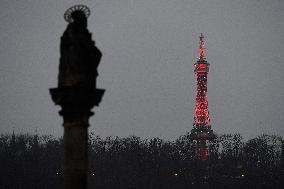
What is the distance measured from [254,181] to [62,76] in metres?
77.6

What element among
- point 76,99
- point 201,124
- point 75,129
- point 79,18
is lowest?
point 75,129

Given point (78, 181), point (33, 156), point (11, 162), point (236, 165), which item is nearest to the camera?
point (78, 181)

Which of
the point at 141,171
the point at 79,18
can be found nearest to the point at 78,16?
the point at 79,18

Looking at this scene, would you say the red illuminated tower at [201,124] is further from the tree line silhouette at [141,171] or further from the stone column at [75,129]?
the stone column at [75,129]

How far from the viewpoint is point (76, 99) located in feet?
40.8

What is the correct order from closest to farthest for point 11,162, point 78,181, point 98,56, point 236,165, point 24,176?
point 78,181, point 98,56, point 24,176, point 11,162, point 236,165

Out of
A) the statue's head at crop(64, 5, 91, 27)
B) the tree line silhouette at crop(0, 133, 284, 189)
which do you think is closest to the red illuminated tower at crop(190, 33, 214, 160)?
the tree line silhouette at crop(0, 133, 284, 189)

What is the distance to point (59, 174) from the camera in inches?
3189

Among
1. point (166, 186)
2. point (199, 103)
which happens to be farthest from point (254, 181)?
point (199, 103)

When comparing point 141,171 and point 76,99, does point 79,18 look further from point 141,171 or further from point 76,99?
point 141,171

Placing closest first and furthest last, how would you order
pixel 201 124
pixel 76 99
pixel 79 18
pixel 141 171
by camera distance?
pixel 76 99 → pixel 79 18 → pixel 141 171 → pixel 201 124

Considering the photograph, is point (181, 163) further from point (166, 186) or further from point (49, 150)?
point (49, 150)

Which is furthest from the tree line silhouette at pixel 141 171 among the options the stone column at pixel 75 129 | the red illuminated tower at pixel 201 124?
the stone column at pixel 75 129

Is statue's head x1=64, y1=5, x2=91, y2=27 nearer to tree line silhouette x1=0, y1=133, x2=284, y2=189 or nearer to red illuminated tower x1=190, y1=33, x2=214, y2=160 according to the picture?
tree line silhouette x1=0, y1=133, x2=284, y2=189
